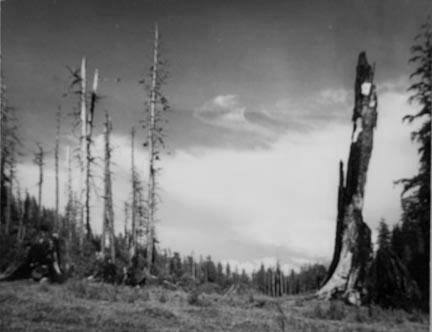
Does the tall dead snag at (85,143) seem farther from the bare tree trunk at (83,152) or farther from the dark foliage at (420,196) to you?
the dark foliage at (420,196)

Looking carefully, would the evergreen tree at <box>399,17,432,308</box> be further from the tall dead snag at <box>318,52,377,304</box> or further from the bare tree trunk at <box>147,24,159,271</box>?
the bare tree trunk at <box>147,24,159,271</box>

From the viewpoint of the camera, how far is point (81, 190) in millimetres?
15344

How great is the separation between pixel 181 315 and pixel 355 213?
3.34 meters

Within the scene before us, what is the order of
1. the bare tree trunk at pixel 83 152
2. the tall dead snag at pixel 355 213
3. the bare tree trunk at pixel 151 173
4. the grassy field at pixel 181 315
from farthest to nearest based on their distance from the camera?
the bare tree trunk at pixel 83 152 < the bare tree trunk at pixel 151 173 < the tall dead snag at pixel 355 213 < the grassy field at pixel 181 315

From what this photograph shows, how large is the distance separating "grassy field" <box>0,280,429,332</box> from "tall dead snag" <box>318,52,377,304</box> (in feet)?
1.51

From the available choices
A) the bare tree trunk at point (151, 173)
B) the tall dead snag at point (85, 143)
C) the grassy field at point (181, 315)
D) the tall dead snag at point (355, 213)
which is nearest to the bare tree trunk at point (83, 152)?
the tall dead snag at point (85, 143)

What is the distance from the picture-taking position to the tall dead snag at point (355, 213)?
6.74 meters

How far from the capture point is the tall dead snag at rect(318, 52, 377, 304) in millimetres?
6742

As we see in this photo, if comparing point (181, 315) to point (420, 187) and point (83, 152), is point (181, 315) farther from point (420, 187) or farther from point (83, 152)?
point (83, 152)

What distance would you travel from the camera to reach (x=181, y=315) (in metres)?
5.74

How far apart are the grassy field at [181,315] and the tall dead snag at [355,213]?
1.51ft

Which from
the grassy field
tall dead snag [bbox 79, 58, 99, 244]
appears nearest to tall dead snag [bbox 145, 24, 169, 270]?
tall dead snag [bbox 79, 58, 99, 244]

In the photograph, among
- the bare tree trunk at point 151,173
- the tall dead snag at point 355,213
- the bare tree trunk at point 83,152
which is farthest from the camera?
the bare tree trunk at point 83,152

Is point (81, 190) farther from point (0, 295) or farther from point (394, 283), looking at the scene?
point (394, 283)
